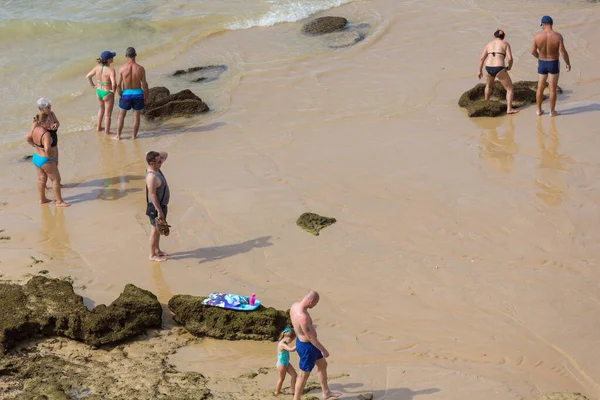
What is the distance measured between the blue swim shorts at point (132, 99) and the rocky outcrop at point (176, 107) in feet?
2.28

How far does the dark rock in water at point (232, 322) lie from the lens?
8555mm

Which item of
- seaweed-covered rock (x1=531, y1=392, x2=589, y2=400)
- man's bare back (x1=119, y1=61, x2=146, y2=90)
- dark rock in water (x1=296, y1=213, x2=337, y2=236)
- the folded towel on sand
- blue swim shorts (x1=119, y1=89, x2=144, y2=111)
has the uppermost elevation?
man's bare back (x1=119, y1=61, x2=146, y2=90)

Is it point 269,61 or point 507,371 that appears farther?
point 269,61

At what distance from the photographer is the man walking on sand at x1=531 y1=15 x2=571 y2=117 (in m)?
13.7

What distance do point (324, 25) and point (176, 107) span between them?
5912mm

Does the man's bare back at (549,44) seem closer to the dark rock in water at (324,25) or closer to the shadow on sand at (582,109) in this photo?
the shadow on sand at (582,109)

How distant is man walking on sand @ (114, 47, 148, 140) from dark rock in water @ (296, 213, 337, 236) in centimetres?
473

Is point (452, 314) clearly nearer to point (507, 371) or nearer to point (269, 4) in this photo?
point (507, 371)

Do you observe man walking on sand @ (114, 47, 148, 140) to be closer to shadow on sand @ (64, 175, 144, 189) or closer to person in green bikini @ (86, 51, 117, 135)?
person in green bikini @ (86, 51, 117, 135)

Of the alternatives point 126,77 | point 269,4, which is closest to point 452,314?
point 126,77

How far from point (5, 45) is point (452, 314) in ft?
50.2

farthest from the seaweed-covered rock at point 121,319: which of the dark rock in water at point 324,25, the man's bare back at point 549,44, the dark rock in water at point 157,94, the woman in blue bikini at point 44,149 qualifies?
the dark rock in water at point 324,25

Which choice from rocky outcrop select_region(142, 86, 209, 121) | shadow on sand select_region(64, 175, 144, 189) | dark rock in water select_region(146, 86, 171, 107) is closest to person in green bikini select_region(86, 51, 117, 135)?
rocky outcrop select_region(142, 86, 209, 121)

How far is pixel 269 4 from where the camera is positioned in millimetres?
22453
